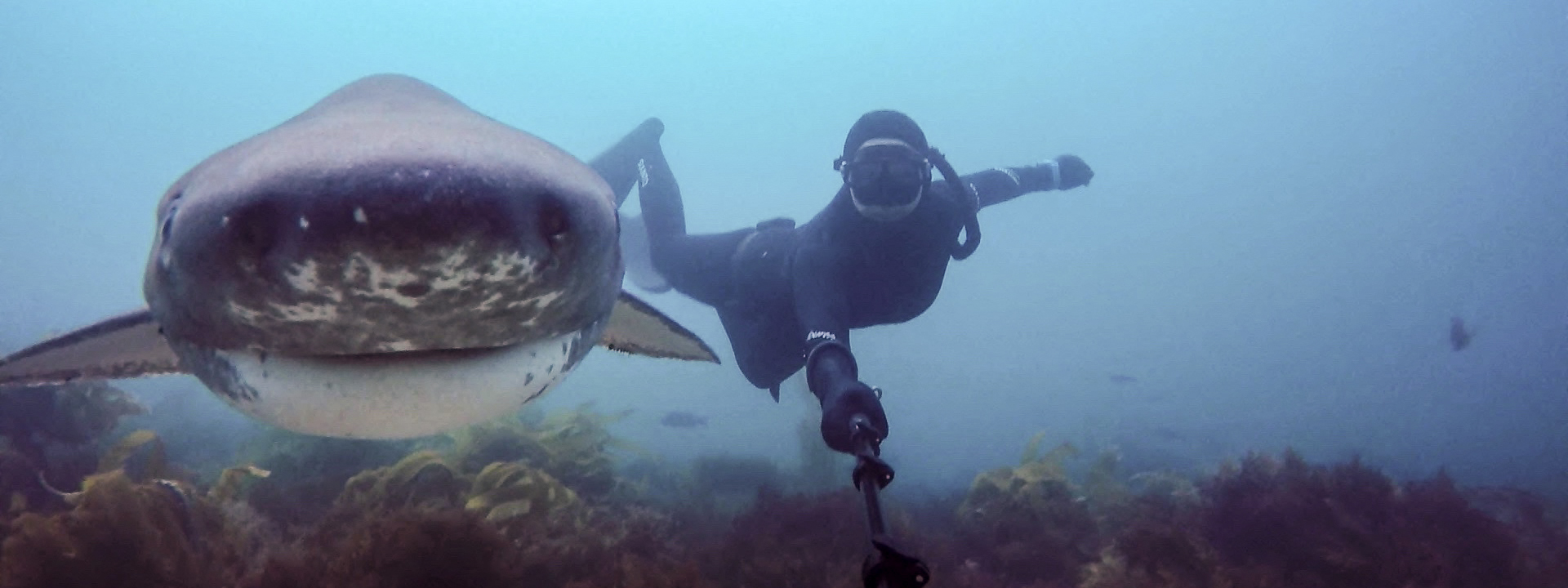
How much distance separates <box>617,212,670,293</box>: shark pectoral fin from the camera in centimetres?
1205

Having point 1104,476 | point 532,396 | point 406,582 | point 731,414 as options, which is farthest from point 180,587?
point 731,414

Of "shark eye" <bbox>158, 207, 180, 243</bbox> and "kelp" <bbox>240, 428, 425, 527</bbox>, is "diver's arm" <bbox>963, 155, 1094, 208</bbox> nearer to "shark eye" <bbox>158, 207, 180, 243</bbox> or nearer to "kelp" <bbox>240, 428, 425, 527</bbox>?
"kelp" <bbox>240, 428, 425, 527</bbox>

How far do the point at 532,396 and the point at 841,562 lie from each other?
4029 mm

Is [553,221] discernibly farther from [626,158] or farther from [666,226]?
[626,158]

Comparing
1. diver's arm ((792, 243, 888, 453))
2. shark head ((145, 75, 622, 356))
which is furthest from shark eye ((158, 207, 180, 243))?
diver's arm ((792, 243, 888, 453))

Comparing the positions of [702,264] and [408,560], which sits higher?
[702,264]

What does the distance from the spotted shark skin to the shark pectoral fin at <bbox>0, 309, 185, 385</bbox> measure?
1270 millimetres

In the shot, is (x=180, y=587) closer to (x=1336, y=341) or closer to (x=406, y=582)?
(x=406, y=582)

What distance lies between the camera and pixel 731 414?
35.5m

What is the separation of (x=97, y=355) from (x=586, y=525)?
10.8ft

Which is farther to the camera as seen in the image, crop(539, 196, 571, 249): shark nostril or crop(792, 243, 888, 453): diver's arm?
crop(792, 243, 888, 453): diver's arm

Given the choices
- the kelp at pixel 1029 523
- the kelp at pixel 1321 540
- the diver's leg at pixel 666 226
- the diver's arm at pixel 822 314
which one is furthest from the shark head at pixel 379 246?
the diver's leg at pixel 666 226

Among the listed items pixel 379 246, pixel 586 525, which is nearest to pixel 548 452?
pixel 586 525

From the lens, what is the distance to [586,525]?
5270 millimetres
